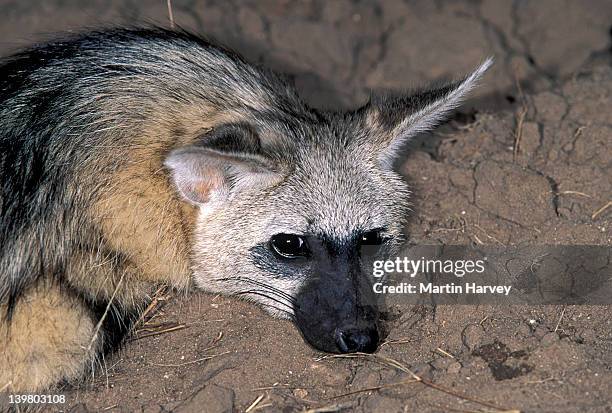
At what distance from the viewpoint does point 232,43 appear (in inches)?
337

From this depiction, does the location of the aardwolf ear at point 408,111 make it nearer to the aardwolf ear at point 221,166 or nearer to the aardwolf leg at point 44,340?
the aardwolf ear at point 221,166

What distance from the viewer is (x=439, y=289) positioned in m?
5.88

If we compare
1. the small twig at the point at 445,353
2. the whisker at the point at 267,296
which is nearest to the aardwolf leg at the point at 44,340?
the whisker at the point at 267,296

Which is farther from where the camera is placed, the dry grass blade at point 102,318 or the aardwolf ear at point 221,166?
the dry grass blade at point 102,318

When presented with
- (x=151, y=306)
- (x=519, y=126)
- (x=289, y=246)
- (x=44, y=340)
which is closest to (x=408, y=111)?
(x=289, y=246)

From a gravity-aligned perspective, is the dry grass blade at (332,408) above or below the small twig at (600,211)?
below

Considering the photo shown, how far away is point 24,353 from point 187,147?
1547 millimetres

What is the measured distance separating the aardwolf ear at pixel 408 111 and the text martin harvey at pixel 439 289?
0.79m

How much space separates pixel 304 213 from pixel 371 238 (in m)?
0.50

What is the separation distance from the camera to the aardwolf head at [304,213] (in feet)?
17.3

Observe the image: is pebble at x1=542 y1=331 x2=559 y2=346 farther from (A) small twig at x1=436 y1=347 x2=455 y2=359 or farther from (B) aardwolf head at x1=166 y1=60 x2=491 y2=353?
(B) aardwolf head at x1=166 y1=60 x2=491 y2=353

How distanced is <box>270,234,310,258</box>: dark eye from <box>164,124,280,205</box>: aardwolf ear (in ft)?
1.06

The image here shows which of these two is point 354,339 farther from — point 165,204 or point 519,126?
point 519,126

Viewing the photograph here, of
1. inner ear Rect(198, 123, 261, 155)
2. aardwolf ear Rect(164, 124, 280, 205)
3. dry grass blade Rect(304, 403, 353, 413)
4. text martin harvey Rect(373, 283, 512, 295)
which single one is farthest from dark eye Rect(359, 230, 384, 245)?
dry grass blade Rect(304, 403, 353, 413)
